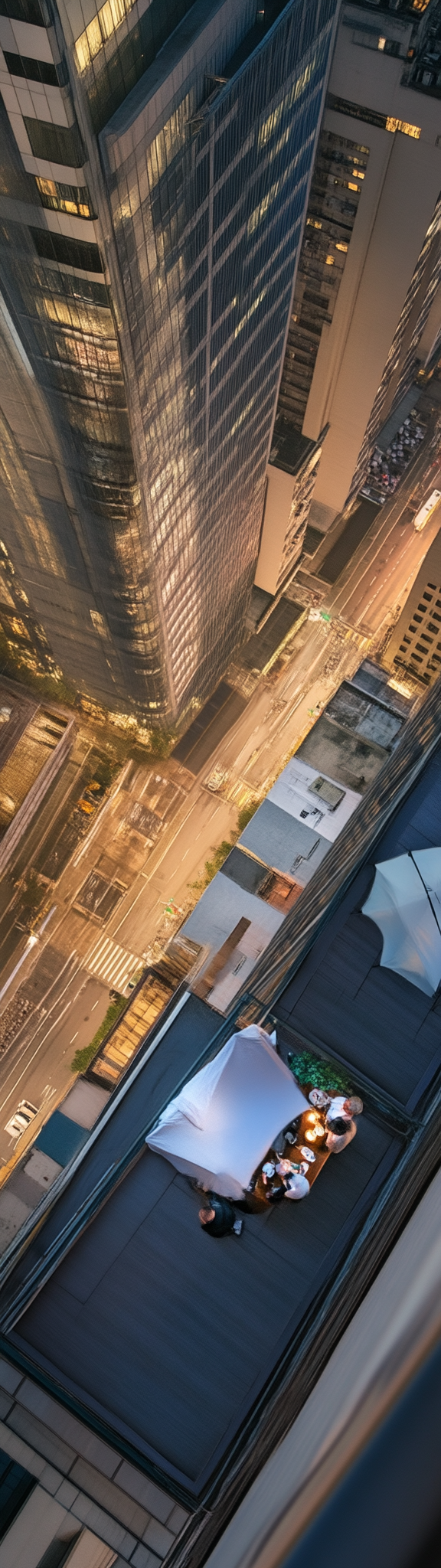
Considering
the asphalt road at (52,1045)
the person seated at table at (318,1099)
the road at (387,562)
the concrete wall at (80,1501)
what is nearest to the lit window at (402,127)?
the road at (387,562)

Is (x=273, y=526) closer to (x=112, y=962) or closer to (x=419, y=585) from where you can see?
(x=419, y=585)

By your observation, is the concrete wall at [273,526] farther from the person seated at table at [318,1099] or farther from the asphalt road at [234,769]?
the person seated at table at [318,1099]

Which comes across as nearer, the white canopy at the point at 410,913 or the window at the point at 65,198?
the window at the point at 65,198

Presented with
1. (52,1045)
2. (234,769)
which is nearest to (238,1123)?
(52,1045)

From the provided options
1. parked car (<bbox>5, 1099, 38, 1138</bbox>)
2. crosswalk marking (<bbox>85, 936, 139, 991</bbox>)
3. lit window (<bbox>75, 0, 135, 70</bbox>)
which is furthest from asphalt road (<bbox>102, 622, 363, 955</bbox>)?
lit window (<bbox>75, 0, 135, 70</bbox>)

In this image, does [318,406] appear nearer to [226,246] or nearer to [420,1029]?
[226,246]

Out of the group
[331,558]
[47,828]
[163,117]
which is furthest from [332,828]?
[163,117]
